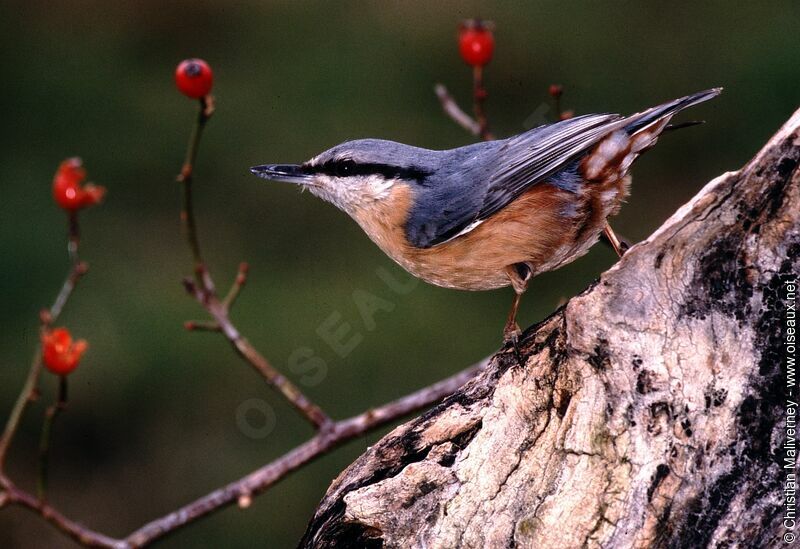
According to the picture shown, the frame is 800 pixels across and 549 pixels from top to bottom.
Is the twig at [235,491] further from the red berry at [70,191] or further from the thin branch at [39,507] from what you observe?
the red berry at [70,191]

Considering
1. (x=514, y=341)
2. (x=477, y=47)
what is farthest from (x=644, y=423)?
(x=477, y=47)

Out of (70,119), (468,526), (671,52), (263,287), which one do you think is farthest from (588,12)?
(468,526)

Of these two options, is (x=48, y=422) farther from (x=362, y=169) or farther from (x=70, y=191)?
(x=362, y=169)

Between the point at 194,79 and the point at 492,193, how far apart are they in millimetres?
822

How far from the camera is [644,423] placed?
204 centimetres

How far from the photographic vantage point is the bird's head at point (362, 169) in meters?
2.63

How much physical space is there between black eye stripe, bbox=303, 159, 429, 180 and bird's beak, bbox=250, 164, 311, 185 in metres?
0.02

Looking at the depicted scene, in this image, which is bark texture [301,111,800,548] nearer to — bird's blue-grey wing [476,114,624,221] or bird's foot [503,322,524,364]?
bird's foot [503,322,524,364]

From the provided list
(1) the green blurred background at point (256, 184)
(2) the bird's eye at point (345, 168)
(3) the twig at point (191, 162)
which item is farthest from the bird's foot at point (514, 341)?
(1) the green blurred background at point (256, 184)

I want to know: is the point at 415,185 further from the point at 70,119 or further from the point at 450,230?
the point at 70,119

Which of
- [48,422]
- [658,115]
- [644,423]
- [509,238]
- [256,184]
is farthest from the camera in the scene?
[256,184]

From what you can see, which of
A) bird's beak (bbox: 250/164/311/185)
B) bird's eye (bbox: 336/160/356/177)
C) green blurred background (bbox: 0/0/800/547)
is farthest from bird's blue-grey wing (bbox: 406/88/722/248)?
green blurred background (bbox: 0/0/800/547)

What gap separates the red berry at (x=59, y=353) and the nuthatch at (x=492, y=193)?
638 millimetres

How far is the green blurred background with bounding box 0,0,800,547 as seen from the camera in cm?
409
